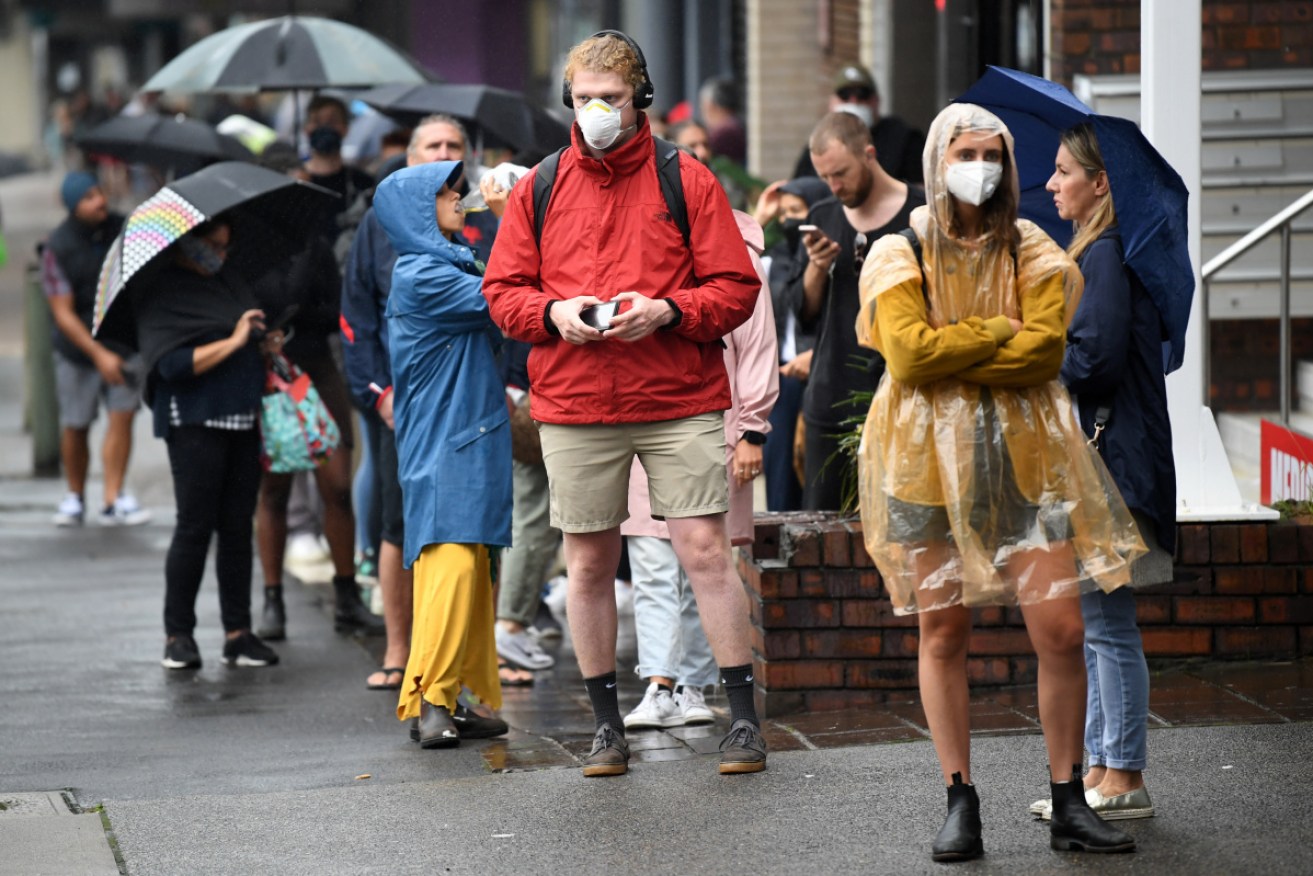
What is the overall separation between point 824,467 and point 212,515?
7.89 ft

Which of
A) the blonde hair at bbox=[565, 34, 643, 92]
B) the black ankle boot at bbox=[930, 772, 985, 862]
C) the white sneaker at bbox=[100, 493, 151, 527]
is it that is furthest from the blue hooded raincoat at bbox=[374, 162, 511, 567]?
the white sneaker at bbox=[100, 493, 151, 527]

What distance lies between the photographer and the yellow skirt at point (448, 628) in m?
6.34

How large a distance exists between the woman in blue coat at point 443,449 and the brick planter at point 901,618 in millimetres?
892

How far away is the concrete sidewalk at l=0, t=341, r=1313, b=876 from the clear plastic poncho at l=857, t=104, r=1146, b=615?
0.70m

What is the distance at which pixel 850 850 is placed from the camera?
500 cm

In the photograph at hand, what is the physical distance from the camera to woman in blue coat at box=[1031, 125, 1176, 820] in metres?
4.90

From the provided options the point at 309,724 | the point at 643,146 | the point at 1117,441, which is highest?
the point at 643,146

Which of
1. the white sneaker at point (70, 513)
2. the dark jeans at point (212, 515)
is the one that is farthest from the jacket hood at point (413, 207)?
the white sneaker at point (70, 513)

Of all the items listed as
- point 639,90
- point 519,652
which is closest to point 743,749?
point 639,90

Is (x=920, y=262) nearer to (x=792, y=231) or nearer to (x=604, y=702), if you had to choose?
(x=604, y=702)

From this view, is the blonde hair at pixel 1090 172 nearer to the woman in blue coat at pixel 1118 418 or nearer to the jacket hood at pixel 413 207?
the woman in blue coat at pixel 1118 418

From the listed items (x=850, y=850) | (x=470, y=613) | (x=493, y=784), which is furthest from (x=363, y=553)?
(x=850, y=850)

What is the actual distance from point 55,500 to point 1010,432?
29.6 ft

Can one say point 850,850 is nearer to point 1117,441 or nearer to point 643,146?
point 1117,441
